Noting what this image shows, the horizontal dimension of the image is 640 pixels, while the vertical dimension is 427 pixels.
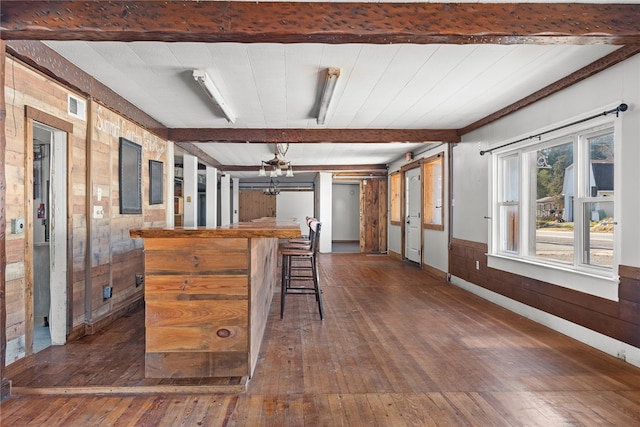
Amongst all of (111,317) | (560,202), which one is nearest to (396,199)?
(560,202)

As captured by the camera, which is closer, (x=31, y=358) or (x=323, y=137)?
(x=31, y=358)

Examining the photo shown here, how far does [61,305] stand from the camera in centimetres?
325

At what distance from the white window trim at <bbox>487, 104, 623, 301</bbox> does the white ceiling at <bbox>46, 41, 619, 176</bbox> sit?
501 millimetres

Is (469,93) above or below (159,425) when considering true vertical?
above

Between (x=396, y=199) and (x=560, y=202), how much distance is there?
582 centimetres

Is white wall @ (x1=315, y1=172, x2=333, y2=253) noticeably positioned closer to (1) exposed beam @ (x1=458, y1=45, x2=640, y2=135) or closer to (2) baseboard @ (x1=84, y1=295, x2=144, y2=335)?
(1) exposed beam @ (x1=458, y1=45, x2=640, y2=135)

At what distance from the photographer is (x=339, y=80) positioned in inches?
141

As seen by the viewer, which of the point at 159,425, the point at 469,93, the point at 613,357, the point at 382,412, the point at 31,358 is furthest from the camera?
the point at 469,93

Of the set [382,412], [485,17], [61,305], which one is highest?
[485,17]

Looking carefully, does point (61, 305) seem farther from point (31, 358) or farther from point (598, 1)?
point (598, 1)

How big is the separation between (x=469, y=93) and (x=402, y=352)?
260cm

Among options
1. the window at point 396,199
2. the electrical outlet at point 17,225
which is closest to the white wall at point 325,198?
the window at point 396,199

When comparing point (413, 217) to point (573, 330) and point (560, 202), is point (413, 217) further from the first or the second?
point (573, 330)

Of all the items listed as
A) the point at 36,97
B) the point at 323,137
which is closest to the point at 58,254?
the point at 36,97
